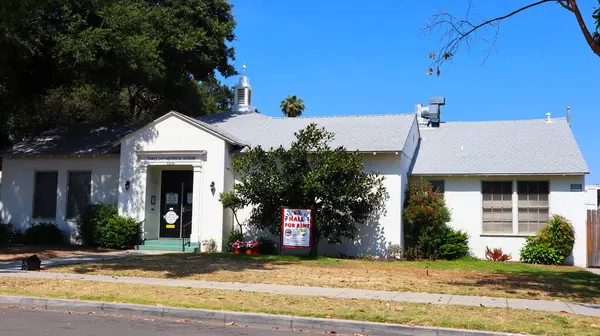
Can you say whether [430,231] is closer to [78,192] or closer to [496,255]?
[496,255]

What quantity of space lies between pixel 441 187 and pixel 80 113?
21632mm

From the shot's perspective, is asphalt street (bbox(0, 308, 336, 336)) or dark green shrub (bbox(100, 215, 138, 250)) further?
dark green shrub (bbox(100, 215, 138, 250))

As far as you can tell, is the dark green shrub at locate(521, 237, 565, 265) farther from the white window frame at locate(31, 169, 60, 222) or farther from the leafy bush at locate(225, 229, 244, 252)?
the white window frame at locate(31, 169, 60, 222)

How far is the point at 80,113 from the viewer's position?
32469 millimetres

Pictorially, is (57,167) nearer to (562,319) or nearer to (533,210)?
(533,210)

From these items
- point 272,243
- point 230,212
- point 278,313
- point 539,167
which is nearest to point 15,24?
point 230,212

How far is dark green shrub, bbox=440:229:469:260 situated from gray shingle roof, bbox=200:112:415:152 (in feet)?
12.4

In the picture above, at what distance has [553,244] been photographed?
18953 millimetres

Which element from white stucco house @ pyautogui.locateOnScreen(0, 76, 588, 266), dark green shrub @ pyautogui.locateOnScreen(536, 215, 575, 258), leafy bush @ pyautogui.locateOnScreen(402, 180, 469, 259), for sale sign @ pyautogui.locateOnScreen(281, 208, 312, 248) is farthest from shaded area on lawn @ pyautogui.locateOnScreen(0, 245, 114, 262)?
dark green shrub @ pyautogui.locateOnScreen(536, 215, 575, 258)

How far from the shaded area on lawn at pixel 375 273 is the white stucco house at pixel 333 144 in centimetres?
220

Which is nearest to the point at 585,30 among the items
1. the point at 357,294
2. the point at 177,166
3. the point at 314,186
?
the point at 357,294

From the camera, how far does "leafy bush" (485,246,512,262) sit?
19859 millimetres

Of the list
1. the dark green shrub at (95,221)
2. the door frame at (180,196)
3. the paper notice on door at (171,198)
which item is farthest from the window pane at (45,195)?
the paper notice on door at (171,198)

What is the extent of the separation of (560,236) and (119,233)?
15387mm
